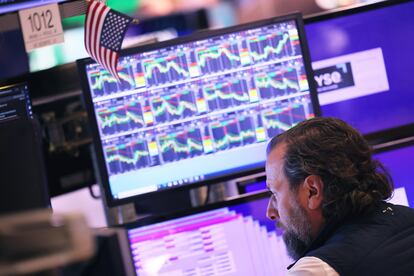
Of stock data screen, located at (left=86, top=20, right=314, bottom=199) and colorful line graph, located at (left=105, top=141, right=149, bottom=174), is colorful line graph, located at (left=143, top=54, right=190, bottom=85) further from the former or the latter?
colorful line graph, located at (left=105, top=141, right=149, bottom=174)

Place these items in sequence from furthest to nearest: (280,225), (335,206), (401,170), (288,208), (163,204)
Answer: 1. (163,204)
2. (401,170)
3. (280,225)
4. (288,208)
5. (335,206)

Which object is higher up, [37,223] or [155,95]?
[155,95]

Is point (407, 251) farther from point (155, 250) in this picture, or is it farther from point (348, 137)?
point (155, 250)

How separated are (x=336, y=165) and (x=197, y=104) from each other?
0.70 meters

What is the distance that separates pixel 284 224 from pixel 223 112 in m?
0.57

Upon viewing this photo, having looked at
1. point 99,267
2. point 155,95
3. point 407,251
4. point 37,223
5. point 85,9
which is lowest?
point 407,251

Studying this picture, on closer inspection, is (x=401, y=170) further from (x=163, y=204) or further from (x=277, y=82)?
(x=163, y=204)

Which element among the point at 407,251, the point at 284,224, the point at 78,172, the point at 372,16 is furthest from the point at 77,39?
the point at 407,251

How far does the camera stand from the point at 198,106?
2633 millimetres

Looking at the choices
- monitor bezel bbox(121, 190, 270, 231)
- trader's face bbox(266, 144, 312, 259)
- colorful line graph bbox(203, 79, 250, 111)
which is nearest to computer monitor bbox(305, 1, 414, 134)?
colorful line graph bbox(203, 79, 250, 111)

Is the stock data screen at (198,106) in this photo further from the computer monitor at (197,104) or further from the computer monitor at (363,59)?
the computer monitor at (363,59)

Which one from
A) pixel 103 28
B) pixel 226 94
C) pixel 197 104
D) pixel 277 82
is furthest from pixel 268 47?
pixel 103 28

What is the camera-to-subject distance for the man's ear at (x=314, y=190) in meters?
2.11

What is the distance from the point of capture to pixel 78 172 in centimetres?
304
